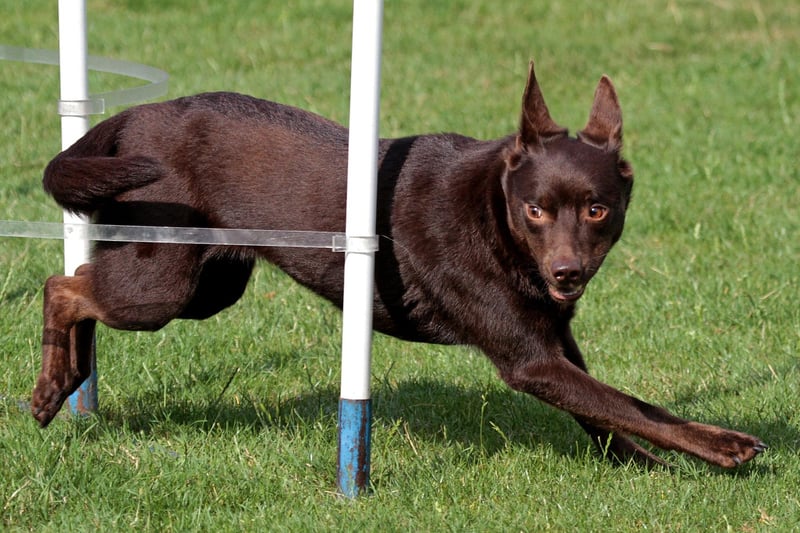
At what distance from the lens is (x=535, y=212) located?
3.76 meters

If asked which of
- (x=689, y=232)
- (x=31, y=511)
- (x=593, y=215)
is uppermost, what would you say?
(x=593, y=215)

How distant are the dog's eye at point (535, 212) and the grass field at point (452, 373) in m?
0.89

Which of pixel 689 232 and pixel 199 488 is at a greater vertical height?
pixel 689 232

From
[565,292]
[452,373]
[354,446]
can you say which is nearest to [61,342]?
[354,446]

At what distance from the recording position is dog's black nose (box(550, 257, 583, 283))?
3.60 metres

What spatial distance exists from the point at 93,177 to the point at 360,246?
0.90 metres

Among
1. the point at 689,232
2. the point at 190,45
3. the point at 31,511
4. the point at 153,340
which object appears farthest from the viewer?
the point at 190,45

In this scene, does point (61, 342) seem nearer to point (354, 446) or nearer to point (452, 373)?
point (354, 446)

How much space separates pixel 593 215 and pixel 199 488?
1528 mm

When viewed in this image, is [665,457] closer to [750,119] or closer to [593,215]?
[593,215]

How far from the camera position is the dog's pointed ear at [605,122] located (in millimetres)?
3945

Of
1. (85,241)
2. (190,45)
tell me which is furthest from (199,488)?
(190,45)

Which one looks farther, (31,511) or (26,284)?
(26,284)

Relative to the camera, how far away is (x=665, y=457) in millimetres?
4285
